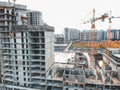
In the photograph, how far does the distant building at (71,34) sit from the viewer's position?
151 m

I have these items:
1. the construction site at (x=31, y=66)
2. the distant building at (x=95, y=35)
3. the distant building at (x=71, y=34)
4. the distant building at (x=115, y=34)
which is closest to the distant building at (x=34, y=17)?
the construction site at (x=31, y=66)

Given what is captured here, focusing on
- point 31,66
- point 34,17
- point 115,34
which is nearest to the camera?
point 31,66

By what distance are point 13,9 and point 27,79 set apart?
23.6 m

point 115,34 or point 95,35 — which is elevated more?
point 115,34

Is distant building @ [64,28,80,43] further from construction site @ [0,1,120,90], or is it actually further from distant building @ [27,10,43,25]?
construction site @ [0,1,120,90]

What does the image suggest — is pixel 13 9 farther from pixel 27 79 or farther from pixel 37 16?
pixel 27 79

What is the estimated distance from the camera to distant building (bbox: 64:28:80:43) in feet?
495

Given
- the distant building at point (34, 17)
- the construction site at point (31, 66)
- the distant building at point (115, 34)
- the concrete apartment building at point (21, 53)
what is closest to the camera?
the construction site at point (31, 66)

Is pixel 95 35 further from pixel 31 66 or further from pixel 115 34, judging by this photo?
pixel 31 66

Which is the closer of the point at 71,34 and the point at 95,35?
the point at 71,34

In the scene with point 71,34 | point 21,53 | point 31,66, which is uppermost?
point 71,34

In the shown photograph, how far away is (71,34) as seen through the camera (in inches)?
6043

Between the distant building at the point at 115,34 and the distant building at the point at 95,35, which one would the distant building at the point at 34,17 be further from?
the distant building at the point at 115,34

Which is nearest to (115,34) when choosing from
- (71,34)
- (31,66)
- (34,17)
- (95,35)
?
(95,35)
